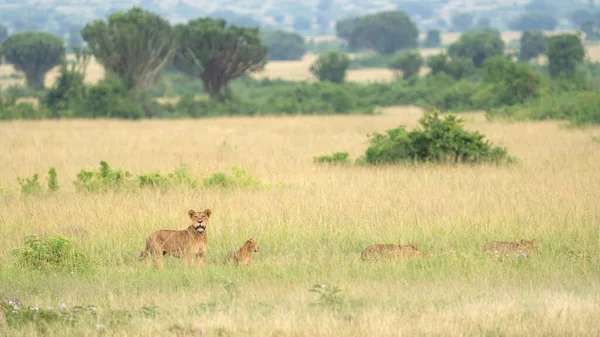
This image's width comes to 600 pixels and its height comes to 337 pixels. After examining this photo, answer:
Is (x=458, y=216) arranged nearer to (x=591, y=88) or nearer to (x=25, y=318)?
(x=25, y=318)

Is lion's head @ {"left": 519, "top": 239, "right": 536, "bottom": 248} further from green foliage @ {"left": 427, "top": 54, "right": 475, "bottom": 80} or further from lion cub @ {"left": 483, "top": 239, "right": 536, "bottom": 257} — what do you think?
green foliage @ {"left": 427, "top": 54, "right": 475, "bottom": 80}

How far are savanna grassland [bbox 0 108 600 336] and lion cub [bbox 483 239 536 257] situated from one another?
0.13 metres

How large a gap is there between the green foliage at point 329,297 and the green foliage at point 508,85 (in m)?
28.6

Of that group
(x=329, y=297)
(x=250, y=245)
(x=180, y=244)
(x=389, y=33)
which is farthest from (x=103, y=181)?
(x=389, y=33)

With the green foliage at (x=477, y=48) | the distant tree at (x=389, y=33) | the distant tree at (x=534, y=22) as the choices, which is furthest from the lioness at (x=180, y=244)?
the distant tree at (x=534, y=22)

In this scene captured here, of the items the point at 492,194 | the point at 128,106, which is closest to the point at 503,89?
the point at 128,106

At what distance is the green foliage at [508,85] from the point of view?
35.1 metres

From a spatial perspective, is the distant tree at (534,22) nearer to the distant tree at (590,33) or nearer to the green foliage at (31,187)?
the distant tree at (590,33)

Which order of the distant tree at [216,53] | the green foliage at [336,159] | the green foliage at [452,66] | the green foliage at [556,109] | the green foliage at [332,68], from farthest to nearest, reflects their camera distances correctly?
the green foliage at [332,68] → the green foliage at [452,66] → the distant tree at [216,53] → the green foliage at [556,109] → the green foliage at [336,159]

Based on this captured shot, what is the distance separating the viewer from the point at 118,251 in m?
8.99

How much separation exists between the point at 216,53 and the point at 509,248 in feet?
121

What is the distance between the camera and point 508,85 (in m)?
35.6

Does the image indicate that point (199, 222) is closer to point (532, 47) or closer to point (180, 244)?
point (180, 244)

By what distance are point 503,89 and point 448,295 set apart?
29644 millimetres
